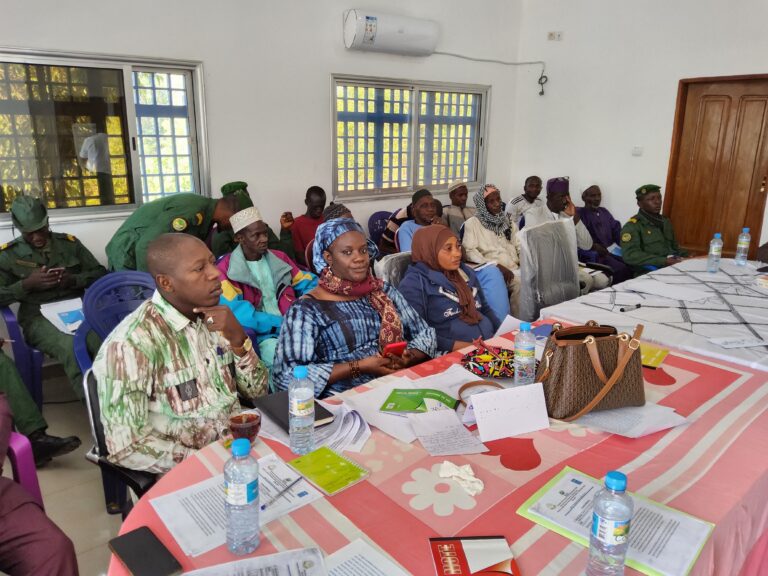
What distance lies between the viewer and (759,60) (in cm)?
528

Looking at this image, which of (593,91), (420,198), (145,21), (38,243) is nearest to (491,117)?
(593,91)

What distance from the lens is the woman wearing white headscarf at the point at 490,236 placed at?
181 inches

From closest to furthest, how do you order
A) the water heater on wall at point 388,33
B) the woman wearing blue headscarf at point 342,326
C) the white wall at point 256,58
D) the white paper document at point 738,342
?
the woman wearing blue headscarf at point 342,326, the white paper document at point 738,342, the white wall at point 256,58, the water heater on wall at point 388,33

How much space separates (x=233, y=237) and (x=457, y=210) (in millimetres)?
2458

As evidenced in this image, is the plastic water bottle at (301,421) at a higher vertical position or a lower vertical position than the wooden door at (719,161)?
lower

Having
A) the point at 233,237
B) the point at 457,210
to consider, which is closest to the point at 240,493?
the point at 233,237

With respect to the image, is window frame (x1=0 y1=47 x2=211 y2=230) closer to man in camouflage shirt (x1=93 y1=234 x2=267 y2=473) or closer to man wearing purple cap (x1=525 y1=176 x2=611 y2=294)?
man in camouflage shirt (x1=93 y1=234 x2=267 y2=473)

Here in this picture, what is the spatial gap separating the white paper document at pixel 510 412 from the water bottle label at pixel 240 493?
2.20 feet

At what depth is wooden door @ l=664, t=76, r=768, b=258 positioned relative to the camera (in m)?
5.52

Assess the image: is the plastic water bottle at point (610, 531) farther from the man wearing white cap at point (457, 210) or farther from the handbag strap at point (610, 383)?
the man wearing white cap at point (457, 210)

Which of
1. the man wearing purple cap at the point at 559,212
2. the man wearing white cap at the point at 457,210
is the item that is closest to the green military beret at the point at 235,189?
the man wearing white cap at the point at 457,210

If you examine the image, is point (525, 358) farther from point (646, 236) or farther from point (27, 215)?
point (646, 236)

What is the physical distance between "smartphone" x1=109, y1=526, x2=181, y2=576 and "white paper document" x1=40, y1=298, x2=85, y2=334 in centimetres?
236

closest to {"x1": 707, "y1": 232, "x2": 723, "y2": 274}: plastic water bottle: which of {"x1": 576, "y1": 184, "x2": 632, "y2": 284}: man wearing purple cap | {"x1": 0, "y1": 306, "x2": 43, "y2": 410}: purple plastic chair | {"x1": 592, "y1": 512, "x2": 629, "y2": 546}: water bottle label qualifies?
{"x1": 576, "y1": 184, "x2": 632, "y2": 284}: man wearing purple cap
